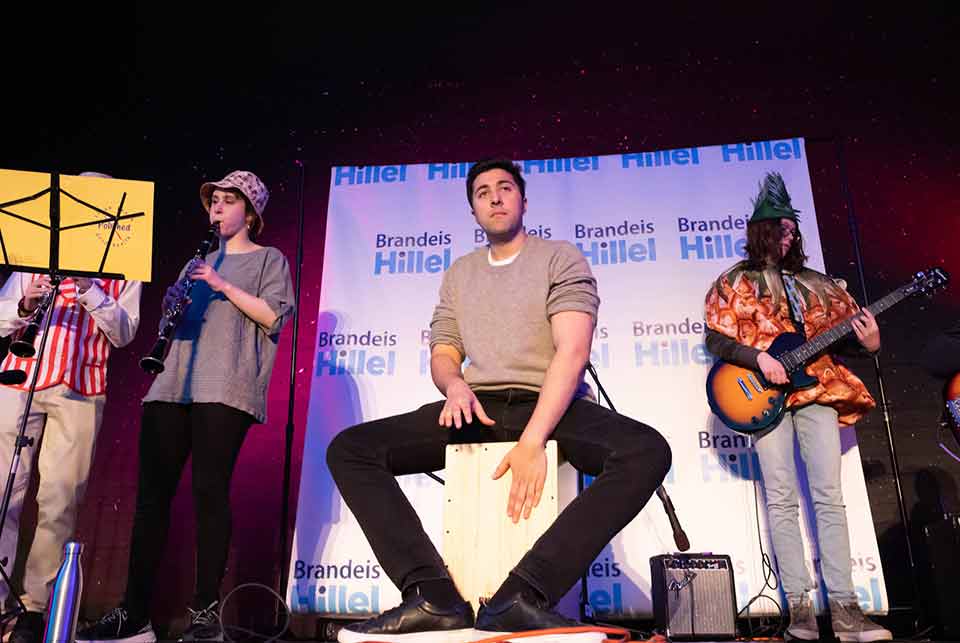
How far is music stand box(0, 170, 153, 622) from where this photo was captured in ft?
9.06

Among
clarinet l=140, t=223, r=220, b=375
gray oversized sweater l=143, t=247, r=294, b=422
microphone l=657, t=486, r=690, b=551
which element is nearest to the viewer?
clarinet l=140, t=223, r=220, b=375

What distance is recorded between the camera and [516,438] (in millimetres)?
2309

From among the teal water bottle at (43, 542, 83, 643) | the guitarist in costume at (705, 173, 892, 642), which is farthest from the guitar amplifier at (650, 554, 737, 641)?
the teal water bottle at (43, 542, 83, 643)

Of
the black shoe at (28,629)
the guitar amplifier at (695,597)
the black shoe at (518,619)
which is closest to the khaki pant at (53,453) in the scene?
the black shoe at (28,629)

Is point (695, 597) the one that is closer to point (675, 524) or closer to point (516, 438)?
point (675, 524)

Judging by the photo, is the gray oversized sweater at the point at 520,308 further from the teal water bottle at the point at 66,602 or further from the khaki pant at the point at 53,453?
the khaki pant at the point at 53,453

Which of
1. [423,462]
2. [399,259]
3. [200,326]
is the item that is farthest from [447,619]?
[399,259]

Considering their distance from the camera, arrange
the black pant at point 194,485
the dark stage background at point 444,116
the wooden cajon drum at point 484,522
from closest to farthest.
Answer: the wooden cajon drum at point 484,522, the black pant at point 194,485, the dark stage background at point 444,116

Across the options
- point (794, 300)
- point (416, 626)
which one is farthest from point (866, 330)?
point (416, 626)

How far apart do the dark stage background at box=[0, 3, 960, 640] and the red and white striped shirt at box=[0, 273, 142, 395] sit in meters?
1.16

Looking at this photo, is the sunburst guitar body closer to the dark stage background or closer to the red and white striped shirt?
the dark stage background

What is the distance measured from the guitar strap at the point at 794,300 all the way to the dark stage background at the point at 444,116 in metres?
0.65

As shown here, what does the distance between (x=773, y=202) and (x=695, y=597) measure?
2.13 meters

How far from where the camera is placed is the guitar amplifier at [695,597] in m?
2.98
